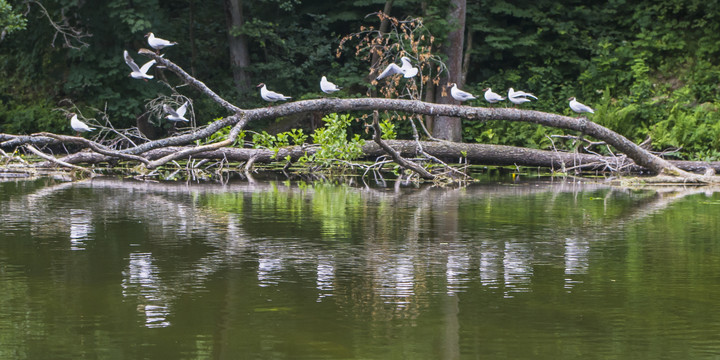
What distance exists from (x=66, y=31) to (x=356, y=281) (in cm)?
1987

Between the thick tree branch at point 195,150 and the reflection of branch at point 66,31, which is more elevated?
the reflection of branch at point 66,31

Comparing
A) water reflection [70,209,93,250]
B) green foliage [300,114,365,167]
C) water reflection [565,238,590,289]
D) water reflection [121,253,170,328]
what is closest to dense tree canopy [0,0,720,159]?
green foliage [300,114,365,167]

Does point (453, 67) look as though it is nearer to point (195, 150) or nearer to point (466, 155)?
point (466, 155)

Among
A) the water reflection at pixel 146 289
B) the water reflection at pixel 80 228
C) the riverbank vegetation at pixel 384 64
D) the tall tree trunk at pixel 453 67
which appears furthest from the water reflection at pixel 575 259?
the tall tree trunk at pixel 453 67

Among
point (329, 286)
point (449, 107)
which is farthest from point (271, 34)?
point (329, 286)

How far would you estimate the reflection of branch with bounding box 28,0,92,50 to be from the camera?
22.2 meters

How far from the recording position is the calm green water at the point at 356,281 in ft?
15.0

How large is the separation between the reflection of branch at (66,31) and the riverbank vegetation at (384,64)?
8 cm

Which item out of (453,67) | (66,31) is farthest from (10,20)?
(453,67)

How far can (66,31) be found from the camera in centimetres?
2389

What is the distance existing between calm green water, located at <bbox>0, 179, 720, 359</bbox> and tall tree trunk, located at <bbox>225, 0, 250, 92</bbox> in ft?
48.0

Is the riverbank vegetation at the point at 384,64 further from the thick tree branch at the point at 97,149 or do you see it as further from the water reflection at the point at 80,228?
the water reflection at the point at 80,228

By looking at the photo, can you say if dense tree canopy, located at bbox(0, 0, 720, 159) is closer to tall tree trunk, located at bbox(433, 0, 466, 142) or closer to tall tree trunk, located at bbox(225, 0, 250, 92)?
tall tree trunk, located at bbox(225, 0, 250, 92)

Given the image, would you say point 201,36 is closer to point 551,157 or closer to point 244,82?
point 244,82
